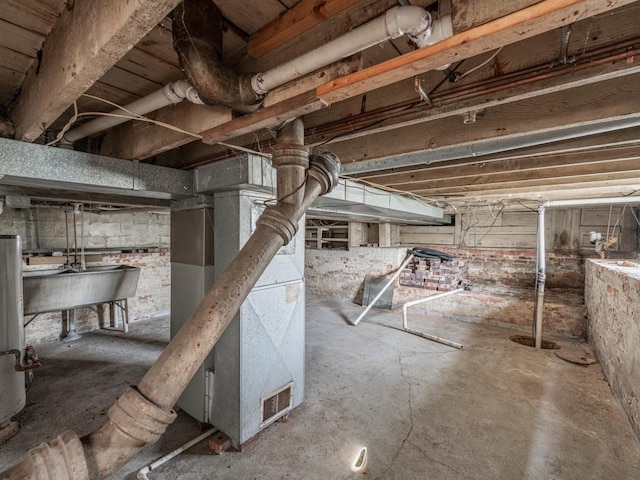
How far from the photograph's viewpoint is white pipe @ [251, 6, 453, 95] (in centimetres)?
70

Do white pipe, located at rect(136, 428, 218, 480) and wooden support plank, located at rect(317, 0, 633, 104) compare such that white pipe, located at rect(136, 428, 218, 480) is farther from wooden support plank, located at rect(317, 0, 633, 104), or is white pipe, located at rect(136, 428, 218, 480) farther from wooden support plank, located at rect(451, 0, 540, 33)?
wooden support plank, located at rect(451, 0, 540, 33)

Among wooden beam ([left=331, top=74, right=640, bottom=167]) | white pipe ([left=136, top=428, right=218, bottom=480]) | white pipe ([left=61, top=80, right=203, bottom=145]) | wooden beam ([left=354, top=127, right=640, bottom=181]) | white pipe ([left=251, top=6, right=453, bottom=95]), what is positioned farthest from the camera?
white pipe ([left=136, top=428, right=218, bottom=480])

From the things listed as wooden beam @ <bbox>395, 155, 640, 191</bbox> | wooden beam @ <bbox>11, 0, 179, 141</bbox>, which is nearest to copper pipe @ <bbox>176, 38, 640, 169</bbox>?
wooden beam @ <bbox>11, 0, 179, 141</bbox>

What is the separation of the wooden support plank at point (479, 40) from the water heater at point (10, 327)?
275 centimetres

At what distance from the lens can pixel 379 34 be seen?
738 millimetres

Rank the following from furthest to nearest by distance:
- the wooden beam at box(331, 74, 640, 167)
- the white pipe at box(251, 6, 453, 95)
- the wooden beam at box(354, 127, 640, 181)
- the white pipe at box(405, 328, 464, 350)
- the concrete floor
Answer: the white pipe at box(405, 328, 464, 350) < the concrete floor < the wooden beam at box(354, 127, 640, 181) < the wooden beam at box(331, 74, 640, 167) < the white pipe at box(251, 6, 453, 95)

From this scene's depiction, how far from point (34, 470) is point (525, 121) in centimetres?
218

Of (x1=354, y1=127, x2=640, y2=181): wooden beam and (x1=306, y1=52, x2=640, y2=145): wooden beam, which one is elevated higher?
(x1=354, y1=127, x2=640, y2=181): wooden beam

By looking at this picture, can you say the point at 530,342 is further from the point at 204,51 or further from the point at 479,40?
the point at 204,51

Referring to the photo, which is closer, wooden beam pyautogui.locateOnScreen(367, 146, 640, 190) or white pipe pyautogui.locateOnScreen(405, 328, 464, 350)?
wooden beam pyautogui.locateOnScreen(367, 146, 640, 190)

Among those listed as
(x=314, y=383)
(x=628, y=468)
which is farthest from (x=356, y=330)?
(x=628, y=468)

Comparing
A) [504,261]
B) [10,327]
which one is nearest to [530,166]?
[504,261]

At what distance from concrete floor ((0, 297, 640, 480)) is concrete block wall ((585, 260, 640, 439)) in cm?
16

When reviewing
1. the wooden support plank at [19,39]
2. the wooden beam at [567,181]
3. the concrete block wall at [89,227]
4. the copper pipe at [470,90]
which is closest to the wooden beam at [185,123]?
the copper pipe at [470,90]
